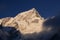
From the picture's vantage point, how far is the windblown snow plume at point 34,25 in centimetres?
5072

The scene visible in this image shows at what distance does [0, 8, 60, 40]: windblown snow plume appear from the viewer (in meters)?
50.7

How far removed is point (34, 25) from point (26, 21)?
14.9 feet

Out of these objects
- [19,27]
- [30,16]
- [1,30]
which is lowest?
[1,30]

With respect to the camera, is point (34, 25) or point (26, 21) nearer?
point (34, 25)

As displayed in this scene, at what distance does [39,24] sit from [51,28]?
6.49m

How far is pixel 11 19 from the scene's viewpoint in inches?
2549

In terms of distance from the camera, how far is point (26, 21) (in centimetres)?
6356

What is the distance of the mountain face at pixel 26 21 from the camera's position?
58250mm

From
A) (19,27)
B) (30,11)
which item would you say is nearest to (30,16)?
(30,11)

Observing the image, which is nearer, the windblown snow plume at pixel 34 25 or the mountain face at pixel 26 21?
the windblown snow plume at pixel 34 25

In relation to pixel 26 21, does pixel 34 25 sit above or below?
below

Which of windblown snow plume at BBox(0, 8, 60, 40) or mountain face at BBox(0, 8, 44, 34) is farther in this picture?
mountain face at BBox(0, 8, 44, 34)

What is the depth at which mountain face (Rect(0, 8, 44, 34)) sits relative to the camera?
58250 mm

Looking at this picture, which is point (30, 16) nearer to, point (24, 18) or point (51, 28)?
point (24, 18)
